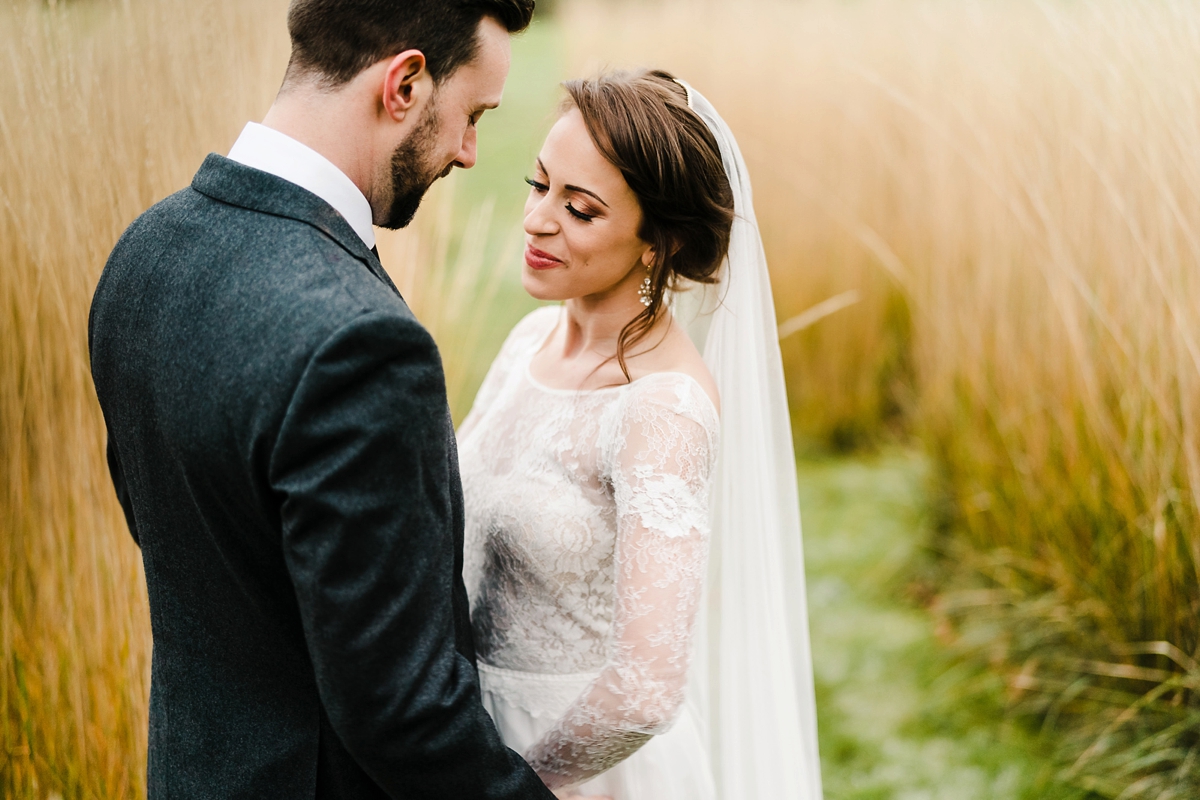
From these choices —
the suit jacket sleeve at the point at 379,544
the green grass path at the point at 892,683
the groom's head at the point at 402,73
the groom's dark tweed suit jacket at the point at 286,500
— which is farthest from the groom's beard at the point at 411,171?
the green grass path at the point at 892,683

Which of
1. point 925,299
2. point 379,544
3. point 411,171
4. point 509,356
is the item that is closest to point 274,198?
point 411,171

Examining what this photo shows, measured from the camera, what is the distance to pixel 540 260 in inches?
78.0

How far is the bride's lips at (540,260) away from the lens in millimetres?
1974

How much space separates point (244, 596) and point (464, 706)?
0.39 m

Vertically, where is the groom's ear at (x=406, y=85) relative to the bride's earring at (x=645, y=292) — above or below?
above

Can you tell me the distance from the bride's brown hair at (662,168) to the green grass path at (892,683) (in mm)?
2331

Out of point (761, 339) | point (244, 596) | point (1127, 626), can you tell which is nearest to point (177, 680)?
point (244, 596)

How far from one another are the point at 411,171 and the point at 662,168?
0.63 m

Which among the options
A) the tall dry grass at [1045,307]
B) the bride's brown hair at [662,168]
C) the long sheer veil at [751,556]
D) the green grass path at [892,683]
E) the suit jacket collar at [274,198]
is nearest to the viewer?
the suit jacket collar at [274,198]

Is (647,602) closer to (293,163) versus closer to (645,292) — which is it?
(645,292)

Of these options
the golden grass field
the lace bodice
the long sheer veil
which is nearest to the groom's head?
the lace bodice

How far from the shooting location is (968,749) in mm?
3469

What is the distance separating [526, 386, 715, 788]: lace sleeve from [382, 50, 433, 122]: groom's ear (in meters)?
0.75

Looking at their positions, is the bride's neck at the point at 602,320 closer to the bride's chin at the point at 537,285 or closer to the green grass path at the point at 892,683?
the bride's chin at the point at 537,285
